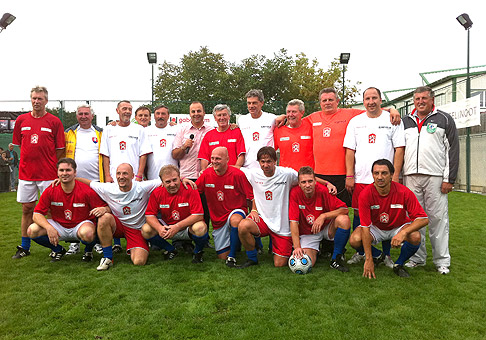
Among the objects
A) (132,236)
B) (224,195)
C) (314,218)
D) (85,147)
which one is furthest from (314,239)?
(85,147)

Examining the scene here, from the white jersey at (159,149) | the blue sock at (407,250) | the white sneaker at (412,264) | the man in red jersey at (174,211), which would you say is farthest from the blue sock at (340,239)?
the white jersey at (159,149)

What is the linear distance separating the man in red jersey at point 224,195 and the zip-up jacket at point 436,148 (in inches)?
80.7

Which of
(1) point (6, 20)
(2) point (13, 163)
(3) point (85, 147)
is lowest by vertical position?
(2) point (13, 163)

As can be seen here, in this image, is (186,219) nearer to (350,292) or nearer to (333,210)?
(333,210)

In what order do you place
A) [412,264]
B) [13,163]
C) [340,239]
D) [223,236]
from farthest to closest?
[13,163]
[223,236]
[412,264]
[340,239]

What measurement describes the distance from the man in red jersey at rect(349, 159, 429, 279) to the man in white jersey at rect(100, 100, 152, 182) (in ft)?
10.0

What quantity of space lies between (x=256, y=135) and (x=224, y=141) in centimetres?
47

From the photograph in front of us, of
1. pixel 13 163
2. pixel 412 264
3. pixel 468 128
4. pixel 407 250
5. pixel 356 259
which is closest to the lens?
pixel 407 250

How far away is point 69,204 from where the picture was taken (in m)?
4.55

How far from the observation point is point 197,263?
4.57 metres

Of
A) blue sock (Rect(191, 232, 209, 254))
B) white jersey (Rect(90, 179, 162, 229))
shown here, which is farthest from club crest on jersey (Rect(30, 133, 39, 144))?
blue sock (Rect(191, 232, 209, 254))

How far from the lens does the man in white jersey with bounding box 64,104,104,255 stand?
5.17 meters

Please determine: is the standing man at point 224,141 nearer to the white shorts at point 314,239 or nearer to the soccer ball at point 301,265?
the white shorts at point 314,239

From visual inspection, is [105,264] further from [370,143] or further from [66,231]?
[370,143]
